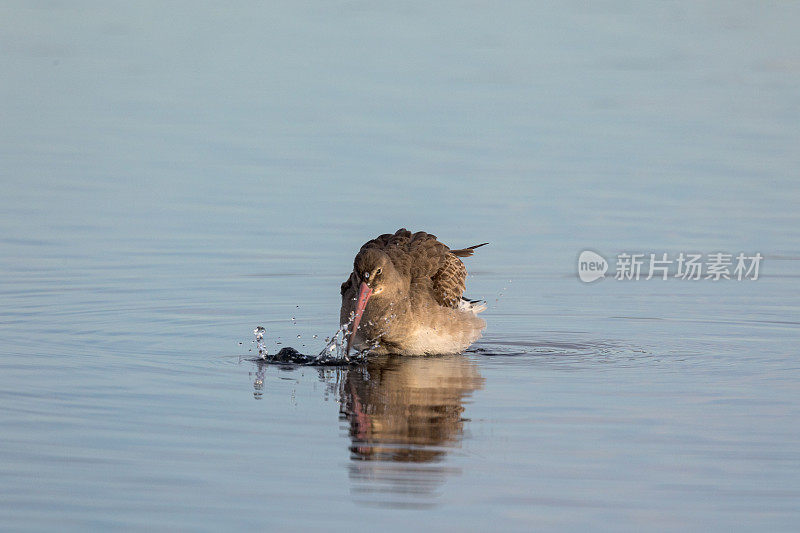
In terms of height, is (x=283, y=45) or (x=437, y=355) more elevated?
(x=283, y=45)

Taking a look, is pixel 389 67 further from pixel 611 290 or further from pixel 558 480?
pixel 558 480

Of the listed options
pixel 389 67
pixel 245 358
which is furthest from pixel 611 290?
pixel 389 67

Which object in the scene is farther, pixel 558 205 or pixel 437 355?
pixel 558 205

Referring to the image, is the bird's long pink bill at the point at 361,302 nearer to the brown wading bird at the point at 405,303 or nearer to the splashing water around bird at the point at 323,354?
the brown wading bird at the point at 405,303

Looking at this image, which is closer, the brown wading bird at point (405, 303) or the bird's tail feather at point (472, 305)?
the brown wading bird at point (405, 303)

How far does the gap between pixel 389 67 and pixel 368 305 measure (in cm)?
1546

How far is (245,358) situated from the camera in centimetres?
1282

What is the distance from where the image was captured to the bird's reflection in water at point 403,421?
892 centimetres

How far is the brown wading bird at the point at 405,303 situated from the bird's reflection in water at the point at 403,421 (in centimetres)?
18

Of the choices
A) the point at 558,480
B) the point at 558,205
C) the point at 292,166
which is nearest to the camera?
the point at 558,480

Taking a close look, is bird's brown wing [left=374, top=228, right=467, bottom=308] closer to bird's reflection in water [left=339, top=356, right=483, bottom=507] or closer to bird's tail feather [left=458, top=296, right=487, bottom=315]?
bird's tail feather [left=458, top=296, right=487, bottom=315]

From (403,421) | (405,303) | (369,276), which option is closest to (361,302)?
(369,276)

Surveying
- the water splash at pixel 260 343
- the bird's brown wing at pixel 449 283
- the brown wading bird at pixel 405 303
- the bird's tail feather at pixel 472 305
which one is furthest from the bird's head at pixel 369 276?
the bird's tail feather at pixel 472 305

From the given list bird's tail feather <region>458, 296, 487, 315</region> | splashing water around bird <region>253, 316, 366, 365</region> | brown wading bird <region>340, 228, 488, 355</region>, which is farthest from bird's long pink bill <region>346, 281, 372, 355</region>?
bird's tail feather <region>458, 296, 487, 315</region>
